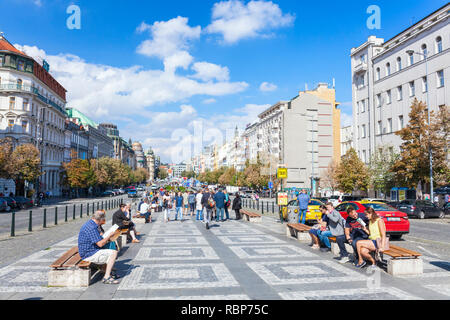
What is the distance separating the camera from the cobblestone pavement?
19.9 ft

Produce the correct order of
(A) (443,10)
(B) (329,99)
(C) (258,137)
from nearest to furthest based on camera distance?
(A) (443,10) < (B) (329,99) < (C) (258,137)

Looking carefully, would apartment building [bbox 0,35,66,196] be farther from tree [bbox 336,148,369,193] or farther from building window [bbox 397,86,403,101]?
building window [bbox 397,86,403,101]

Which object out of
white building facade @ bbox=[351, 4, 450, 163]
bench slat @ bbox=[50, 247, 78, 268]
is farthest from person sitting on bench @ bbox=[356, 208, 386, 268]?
white building facade @ bbox=[351, 4, 450, 163]

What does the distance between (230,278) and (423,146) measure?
95.7 feet

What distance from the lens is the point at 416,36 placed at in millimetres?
40031

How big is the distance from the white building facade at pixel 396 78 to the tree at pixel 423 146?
4170 mm

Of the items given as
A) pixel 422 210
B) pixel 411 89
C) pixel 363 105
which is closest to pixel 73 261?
pixel 422 210

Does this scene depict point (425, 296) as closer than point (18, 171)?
Yes

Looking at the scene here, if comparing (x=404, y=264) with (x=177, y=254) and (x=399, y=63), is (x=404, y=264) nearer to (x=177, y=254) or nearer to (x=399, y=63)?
(x=177, y=254)

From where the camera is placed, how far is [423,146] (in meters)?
30.6

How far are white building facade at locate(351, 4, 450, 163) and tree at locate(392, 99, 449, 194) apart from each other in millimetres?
4170
